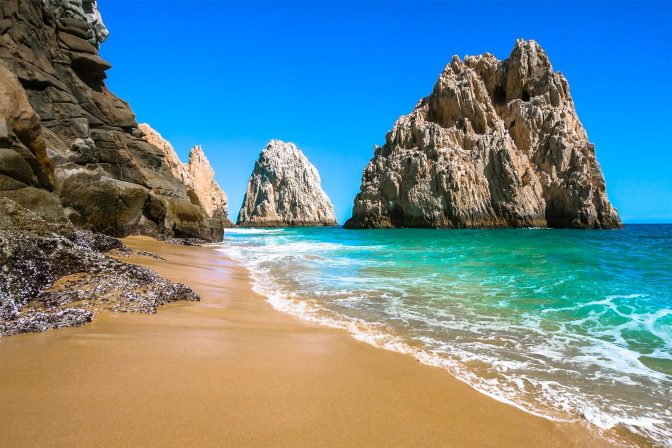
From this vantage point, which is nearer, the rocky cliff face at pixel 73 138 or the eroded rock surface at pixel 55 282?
the eroded rock surface at pixel 55 282

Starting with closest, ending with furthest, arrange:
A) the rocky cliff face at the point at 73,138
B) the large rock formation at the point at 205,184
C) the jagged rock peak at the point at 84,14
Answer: the rocky cliff face at the point at 73,138 → the jagged rock peak at the point at 84,14 → the large rock formation at the point at 205,184

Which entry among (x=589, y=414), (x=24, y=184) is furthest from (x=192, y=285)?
(x=589, y=414)

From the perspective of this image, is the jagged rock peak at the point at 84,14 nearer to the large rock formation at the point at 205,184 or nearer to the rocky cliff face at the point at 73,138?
the rocky cliff face at the point at 73,138

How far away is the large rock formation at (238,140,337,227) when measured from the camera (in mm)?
118000

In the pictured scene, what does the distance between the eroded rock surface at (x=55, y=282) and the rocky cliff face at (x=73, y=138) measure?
3.69 ft

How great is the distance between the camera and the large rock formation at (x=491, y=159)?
2329 inches

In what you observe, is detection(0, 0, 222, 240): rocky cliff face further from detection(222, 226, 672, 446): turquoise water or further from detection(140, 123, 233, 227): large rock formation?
detection(140, 123, 233, 227): large rock formation

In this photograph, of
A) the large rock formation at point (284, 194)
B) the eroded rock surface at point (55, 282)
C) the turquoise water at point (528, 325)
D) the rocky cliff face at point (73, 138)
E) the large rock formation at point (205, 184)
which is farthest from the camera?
the large rock formation at point (284, 194)

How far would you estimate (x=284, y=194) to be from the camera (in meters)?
119

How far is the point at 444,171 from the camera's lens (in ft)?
201

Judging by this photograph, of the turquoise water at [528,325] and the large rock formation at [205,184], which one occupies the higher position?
the large rock formation at [205,184]

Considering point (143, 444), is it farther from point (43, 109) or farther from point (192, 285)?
point (43, 109)

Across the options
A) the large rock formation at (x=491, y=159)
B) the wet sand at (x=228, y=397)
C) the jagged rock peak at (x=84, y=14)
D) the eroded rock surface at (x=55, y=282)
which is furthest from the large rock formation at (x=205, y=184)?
the wet sand at (x=228, y=397)

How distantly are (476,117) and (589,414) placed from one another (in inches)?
2904
